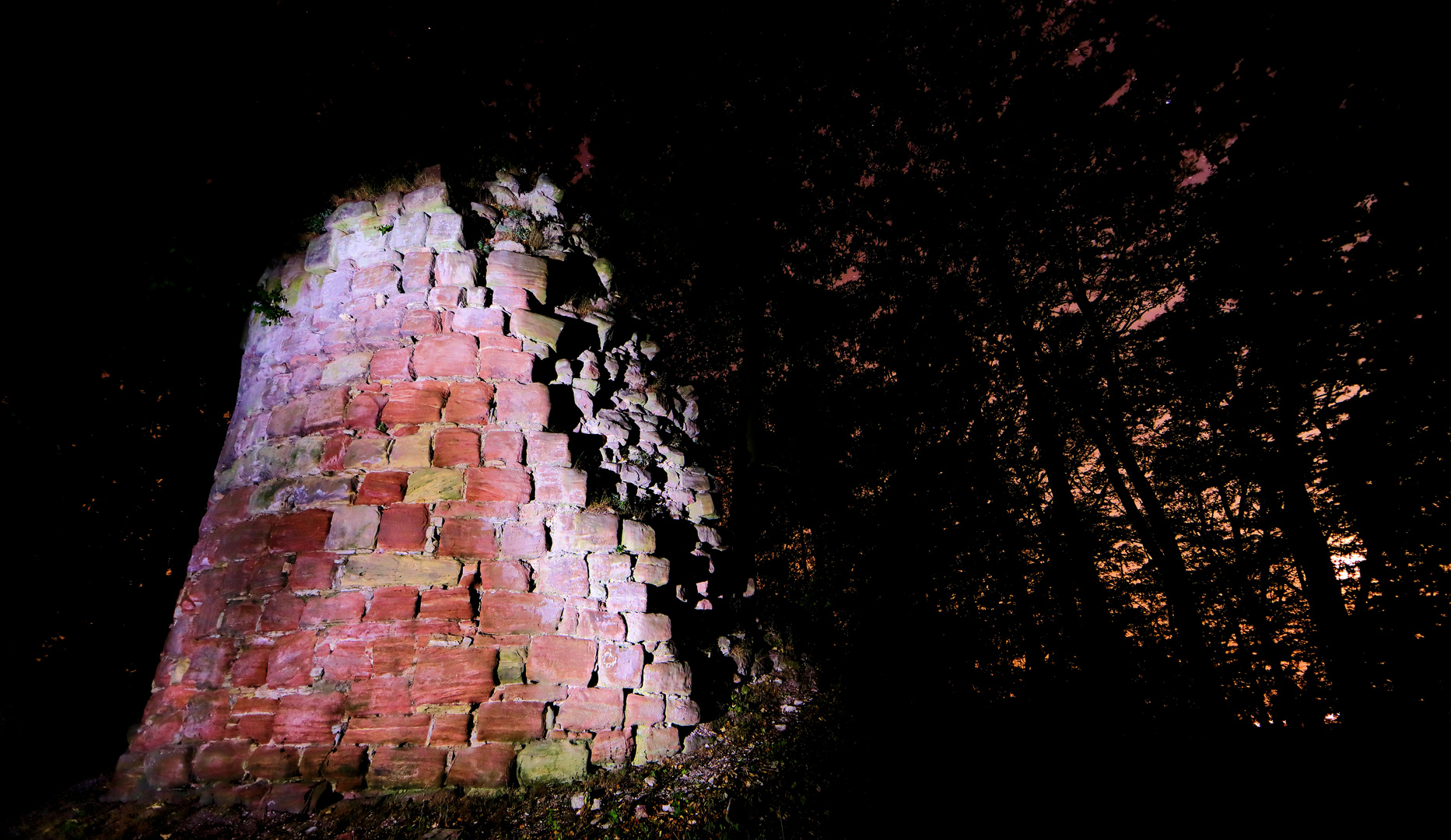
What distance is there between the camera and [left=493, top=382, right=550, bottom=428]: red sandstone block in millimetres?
2602

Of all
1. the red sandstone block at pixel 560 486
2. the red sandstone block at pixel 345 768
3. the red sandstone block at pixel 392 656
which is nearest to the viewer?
the red sandstone block at pixel 345 768

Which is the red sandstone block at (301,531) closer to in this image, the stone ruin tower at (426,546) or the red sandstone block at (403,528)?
the stone ruin tower at (426,546)

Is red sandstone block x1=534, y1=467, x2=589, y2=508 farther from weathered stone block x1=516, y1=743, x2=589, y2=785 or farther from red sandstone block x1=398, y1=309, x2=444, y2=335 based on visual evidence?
weathered stone block x1=516, y1=743, x2=589, y2=785

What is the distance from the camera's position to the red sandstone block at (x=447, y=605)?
2.28 metres

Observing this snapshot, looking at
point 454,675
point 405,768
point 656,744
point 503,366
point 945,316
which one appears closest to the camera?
point 405,768

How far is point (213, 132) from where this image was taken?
2801 millimetres

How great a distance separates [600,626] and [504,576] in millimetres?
517

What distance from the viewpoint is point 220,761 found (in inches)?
85.5

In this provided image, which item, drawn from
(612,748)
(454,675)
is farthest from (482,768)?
(612,748)

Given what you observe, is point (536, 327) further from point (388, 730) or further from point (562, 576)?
point (388, 730)

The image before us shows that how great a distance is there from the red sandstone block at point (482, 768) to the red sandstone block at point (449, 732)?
48 mm

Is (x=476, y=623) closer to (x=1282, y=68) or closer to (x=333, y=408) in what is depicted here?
(x=333, y=408)

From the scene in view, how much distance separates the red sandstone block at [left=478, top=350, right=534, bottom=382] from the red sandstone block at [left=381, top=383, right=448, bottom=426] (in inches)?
8.4

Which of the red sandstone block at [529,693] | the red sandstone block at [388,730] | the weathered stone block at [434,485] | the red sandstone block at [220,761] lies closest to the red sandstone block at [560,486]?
the weathered stone block at [434,485]
